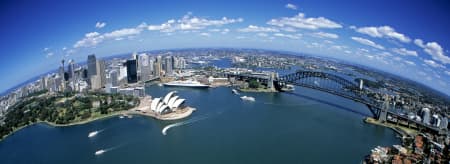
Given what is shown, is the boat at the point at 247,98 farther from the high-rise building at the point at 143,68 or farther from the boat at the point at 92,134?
the high-rise building at the point at 143,68

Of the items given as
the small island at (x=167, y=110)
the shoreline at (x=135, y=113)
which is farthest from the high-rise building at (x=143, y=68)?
the shoreline at (x=135, y=113)

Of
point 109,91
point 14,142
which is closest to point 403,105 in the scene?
point 109,91

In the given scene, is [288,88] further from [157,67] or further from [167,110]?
[157,67]

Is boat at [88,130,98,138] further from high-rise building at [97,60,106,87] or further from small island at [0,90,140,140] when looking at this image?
high-rise building at [97,60,106,87]

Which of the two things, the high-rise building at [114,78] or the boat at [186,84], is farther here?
the high-rise building at [114,78]

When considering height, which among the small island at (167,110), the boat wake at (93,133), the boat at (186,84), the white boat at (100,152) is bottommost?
the white boat at (100,152)

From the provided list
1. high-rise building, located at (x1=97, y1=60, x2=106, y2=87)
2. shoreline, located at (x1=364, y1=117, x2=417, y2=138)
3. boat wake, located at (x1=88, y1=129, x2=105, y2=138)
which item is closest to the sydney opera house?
boat wake, located at (x1=88, y1=129, x2=105, y2=138)
